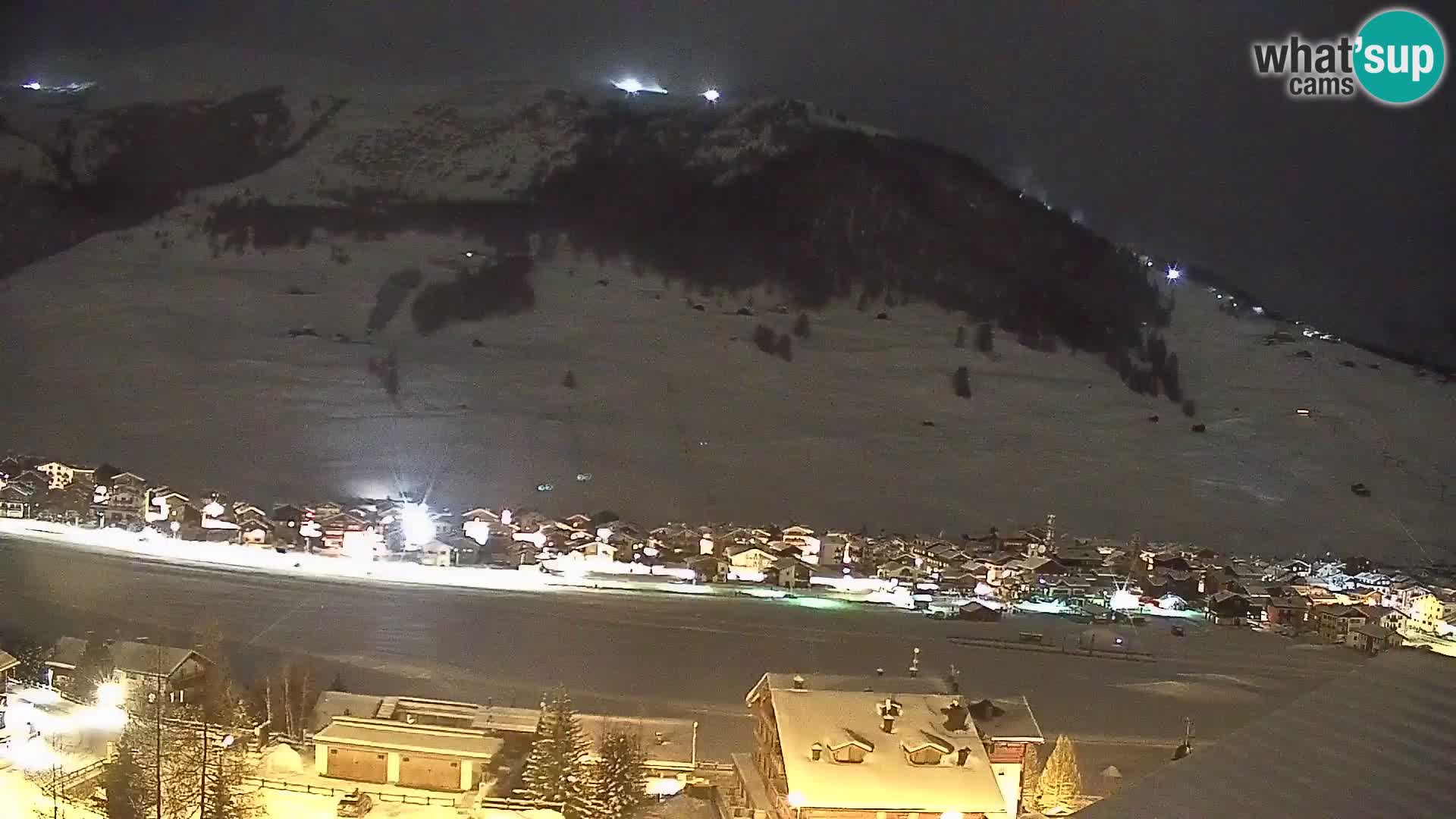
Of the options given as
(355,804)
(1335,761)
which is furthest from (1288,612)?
(1335,761)

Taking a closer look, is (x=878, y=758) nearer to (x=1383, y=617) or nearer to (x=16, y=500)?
(x=1383, y=617)

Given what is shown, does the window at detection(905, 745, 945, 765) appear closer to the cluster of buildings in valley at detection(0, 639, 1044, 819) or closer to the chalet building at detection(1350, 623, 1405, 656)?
the cluster of buildings in valley at detection(0, 639, 1044, 819)

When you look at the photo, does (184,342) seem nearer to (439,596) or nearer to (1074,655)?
(439,596)

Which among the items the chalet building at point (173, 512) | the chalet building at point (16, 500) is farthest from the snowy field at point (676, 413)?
the chalet building at point (16, 500)

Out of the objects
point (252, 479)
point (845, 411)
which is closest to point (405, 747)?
point (252, 479)

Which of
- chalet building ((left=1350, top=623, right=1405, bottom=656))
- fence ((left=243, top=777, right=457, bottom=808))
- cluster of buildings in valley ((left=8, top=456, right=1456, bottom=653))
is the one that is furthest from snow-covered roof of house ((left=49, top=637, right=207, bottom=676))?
chalet building ((left=1350, top=623, right=1405, bottom=656))

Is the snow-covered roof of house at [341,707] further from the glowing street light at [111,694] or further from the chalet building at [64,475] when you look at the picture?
the chalet building at [64,475]
